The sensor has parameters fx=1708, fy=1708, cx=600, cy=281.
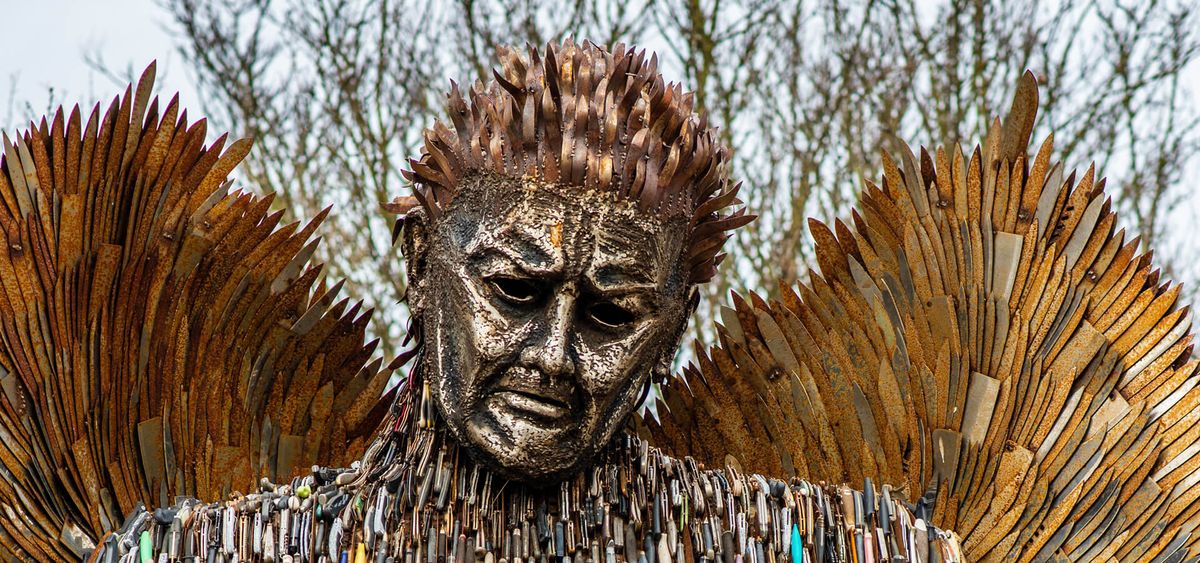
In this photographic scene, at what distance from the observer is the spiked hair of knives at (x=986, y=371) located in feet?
13.8

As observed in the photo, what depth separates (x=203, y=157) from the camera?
14.2ft

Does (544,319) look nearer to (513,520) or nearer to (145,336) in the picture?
(513,520)

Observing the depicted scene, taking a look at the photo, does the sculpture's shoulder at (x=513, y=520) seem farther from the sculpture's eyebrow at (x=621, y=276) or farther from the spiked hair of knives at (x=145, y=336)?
the sculpture's eyebrow at (x=621, y=276)

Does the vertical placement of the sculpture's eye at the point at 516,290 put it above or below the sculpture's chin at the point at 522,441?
above

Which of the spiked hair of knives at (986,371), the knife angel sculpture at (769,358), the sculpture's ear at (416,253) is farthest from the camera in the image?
the spiked hair of knives at (986,371)

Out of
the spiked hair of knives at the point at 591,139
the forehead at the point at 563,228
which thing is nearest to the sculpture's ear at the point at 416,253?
the spiked hair of knives at the point at 591,139

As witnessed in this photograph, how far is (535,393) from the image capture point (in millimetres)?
3629

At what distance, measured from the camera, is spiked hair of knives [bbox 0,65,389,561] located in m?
4.04

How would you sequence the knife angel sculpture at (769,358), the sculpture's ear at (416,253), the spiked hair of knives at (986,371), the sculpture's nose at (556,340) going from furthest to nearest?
the spiked hair of knives at (986,371) → the knife angel sculpture at (769,358) → the sculpture's ear at (416,253) → the sculpture's nose at (556,340)

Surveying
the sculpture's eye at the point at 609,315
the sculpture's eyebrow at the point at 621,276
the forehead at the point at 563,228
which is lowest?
the sculpture's eye at the point at 609,315

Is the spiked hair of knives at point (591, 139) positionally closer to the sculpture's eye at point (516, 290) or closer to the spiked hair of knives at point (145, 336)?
the sculpture's eye at point (516, 290)

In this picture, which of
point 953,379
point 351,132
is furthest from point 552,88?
point 351,132

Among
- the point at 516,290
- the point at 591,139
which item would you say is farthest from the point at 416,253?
the point at 591,139

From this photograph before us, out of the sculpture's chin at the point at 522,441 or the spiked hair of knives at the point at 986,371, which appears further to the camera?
the spiked hair of knives at the point at 986,371
